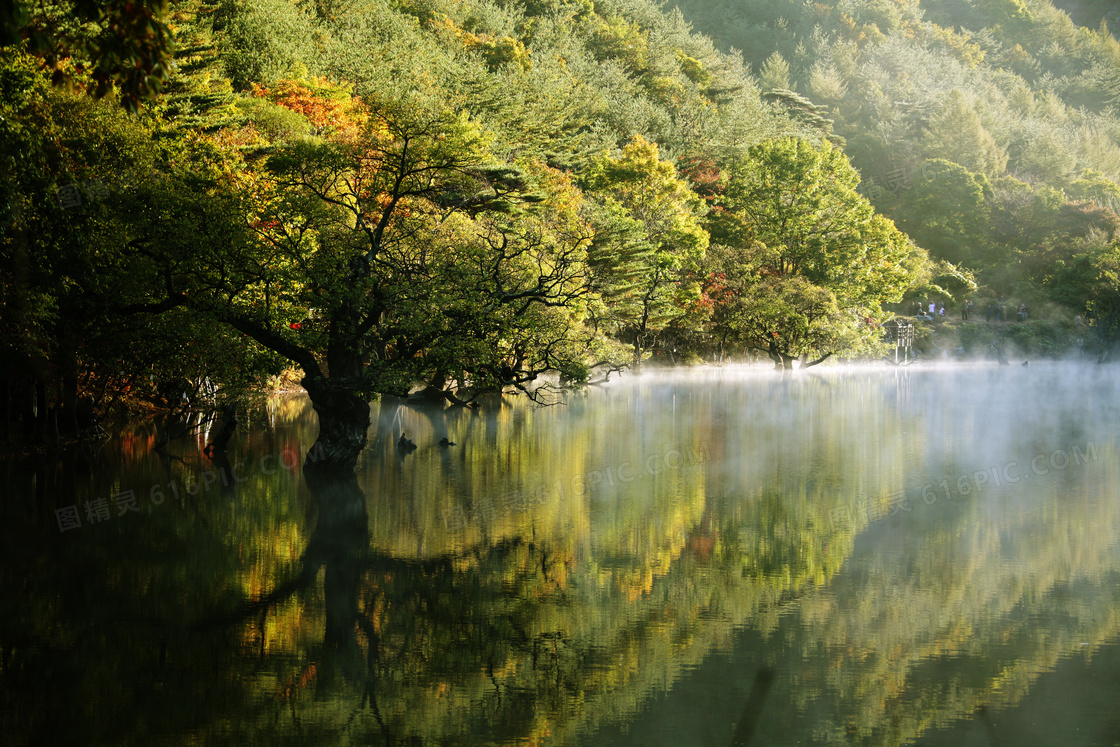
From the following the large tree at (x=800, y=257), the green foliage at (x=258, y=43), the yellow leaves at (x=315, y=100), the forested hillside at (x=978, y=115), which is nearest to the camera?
the yellow leaves at (x=315, y=100)

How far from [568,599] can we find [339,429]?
9664 millimetres

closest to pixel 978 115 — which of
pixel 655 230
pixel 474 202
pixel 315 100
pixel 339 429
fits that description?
pixel 655 230

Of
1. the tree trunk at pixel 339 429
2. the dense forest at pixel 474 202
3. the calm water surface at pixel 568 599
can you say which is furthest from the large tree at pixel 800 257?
the tree trunk at pixel 339 429

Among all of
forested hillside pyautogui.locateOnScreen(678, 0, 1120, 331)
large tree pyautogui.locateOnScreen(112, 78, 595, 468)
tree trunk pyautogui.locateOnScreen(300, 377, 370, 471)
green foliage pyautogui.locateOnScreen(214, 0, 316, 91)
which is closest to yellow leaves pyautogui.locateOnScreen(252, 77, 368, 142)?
green foliage pyautogui.locateOnScreen(214, 0, 316, 91)

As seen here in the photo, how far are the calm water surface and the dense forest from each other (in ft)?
9.94

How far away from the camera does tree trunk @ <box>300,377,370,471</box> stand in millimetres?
17828

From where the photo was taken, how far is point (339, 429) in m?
18.1

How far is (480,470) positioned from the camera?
717 inches

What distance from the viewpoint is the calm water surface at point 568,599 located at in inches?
259

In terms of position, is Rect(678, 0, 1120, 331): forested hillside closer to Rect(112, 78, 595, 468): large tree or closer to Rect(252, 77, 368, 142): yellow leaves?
Rect(252, 77, 368, 142): yellow leaves

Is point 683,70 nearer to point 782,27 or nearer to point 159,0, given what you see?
point 782,27

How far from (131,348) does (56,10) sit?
976cm

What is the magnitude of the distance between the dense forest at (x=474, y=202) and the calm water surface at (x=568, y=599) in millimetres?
3031

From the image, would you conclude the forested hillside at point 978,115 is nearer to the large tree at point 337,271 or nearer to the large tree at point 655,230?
the large tree at point 655,230
